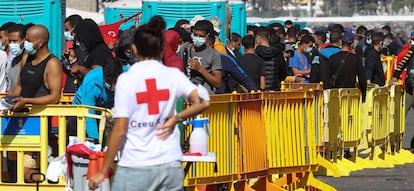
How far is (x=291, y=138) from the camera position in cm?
1318

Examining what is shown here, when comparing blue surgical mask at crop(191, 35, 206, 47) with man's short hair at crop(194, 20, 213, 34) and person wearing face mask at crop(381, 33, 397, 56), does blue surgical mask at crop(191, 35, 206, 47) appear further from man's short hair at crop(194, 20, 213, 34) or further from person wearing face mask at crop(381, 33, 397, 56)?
person wearing face mask at crop(381, 33, 397, 56)

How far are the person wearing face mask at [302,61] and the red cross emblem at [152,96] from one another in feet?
39.9

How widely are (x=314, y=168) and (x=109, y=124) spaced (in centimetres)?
388

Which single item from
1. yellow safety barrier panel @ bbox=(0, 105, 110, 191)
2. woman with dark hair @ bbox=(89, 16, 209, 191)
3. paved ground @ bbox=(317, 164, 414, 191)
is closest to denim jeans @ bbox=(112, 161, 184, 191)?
woman with dark hair @ bbox=(89, 16, 209, 191)

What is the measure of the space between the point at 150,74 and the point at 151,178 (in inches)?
24.5

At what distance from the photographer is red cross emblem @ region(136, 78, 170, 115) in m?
7.92

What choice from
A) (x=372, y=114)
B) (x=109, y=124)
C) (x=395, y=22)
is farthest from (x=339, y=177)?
(x=395, y=22)

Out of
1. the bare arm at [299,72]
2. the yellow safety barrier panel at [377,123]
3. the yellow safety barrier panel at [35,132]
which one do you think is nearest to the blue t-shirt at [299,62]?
the bare arm at [299,72]

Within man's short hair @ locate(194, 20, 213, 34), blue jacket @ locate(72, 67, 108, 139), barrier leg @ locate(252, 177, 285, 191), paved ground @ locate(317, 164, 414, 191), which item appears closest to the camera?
blue jacket @ locate(72, 67, 108, 139)

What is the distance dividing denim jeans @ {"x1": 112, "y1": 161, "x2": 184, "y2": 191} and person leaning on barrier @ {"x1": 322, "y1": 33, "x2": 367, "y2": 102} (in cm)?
971

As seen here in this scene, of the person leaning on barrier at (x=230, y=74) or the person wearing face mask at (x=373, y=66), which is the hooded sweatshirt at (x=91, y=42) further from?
the person wearing face mask at (x=373, y=66)

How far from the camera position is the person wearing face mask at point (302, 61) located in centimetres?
2017

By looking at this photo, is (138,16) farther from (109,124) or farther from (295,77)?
(109,124)

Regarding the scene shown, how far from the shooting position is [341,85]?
1772cm
